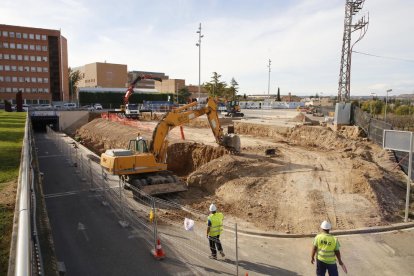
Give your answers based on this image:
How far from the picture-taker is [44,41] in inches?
3152

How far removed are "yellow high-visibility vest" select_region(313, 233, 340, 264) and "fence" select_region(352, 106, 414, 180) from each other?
15.7 m

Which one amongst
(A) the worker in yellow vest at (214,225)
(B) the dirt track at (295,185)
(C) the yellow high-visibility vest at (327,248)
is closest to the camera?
(C) the yellow high-visibility vest at (327,248)

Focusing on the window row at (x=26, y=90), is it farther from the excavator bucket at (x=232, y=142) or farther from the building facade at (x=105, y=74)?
the excavator bucket at (x=232, y=142)

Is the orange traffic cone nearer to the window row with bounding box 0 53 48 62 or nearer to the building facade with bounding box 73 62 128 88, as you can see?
the window row with bounding box 0 53 48 62

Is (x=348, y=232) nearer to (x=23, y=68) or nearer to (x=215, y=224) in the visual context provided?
(x=215, y=224)

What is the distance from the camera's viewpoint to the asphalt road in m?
9.50

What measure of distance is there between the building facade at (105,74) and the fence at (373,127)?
8830 cm

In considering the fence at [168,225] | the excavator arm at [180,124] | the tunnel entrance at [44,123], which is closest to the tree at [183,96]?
the tunnel entrance at [44,123]

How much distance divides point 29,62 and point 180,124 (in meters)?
73.2

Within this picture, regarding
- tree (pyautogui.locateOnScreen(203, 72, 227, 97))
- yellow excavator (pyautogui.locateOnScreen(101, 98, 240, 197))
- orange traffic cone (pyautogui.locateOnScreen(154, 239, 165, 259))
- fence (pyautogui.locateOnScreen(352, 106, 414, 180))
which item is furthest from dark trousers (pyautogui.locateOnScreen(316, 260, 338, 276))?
tree (pyautogui.locateOnScreen(203, 72, 227, 97))

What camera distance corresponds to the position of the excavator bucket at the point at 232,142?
21.3 m

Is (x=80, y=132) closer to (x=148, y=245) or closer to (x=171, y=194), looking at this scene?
(x=171, y=194)

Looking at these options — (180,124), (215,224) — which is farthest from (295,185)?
(215,224)

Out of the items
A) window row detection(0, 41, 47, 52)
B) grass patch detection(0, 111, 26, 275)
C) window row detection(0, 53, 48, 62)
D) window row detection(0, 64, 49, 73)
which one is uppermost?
window row detection(0, 41, 47, 52)
